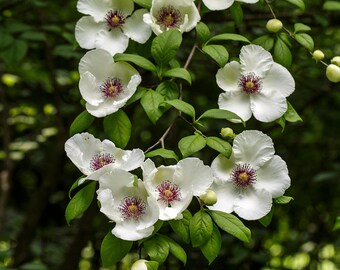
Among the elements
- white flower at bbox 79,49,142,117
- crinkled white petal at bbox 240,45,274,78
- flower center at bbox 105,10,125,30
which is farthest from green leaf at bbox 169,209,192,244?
flower center at bbox 105,10,125,30

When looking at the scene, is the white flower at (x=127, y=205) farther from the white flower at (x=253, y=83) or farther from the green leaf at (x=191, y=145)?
the white flower at (x=253, y=83)

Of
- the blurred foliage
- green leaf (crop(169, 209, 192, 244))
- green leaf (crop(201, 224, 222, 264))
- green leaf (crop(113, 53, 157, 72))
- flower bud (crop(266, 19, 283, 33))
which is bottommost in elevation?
the blurred foliage

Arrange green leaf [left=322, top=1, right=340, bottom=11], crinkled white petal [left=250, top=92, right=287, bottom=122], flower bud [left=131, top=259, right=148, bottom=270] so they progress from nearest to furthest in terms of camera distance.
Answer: flower bud [left=131, top=259, right=148, bottom=270]
crinkled white petal [left=250, top=92, right=287, bottom=122]
green leaf [left=322, top=1, right=340, bottom=11]

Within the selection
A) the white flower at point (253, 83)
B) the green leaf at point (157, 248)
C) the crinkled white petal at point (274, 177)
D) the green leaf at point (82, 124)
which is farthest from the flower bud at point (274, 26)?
the green leaf at point (157, 248)

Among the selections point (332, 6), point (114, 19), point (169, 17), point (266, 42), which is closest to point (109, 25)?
point (114, 19)

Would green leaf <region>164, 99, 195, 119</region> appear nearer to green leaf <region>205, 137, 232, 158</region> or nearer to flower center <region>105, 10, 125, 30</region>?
green leaf <region>205, 137, 232, 158</region>

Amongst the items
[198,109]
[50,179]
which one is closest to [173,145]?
[198,109]

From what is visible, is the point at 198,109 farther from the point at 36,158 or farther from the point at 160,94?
the point at 160,94
